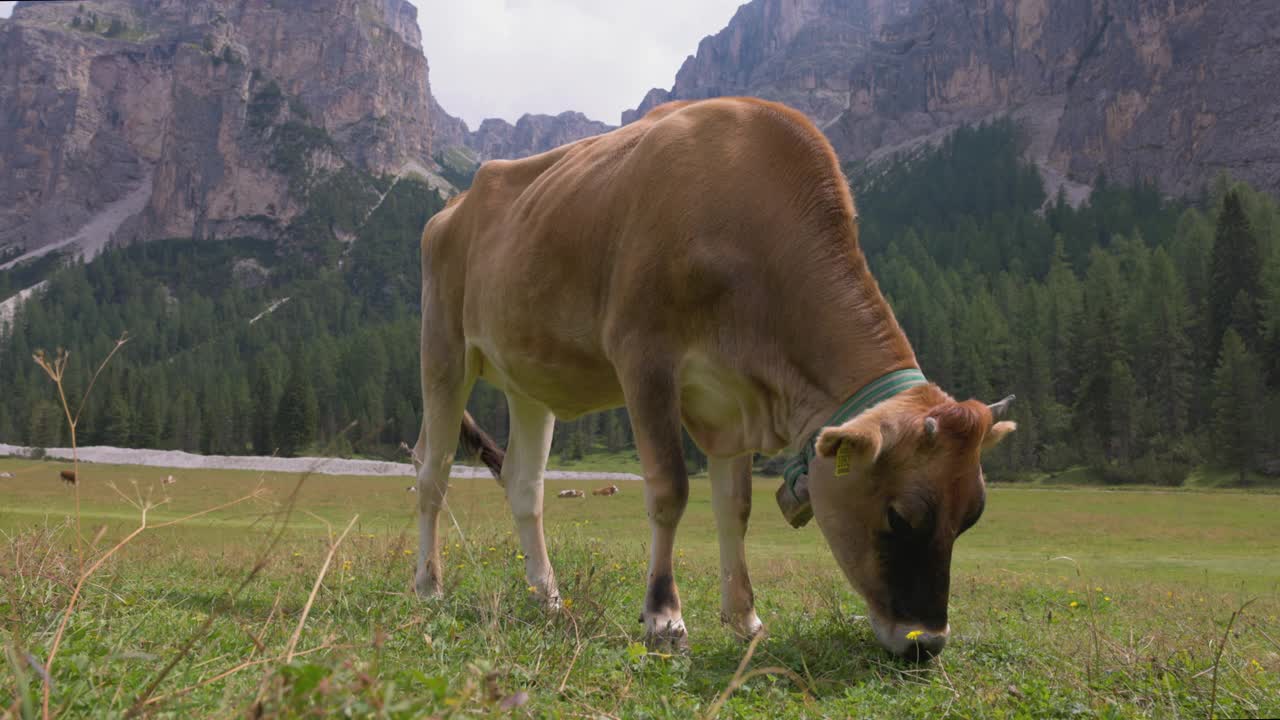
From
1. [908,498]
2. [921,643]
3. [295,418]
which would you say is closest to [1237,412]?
[921,643]

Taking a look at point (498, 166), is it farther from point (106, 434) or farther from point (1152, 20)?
point (1152, 20)

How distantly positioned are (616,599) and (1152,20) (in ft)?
499

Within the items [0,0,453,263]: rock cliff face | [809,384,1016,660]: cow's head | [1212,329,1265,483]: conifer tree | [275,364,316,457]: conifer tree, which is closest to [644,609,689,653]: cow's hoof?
[809,384,1016,660]: cow's head

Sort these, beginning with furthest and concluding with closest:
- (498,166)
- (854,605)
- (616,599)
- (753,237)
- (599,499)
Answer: (599,499) → (498,166) → (854,605) → (616,599) → (753,237)

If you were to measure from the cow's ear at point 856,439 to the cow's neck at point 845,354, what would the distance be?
1.42 feet

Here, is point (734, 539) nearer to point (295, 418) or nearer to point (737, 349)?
point (737, 349)

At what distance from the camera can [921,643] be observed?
3.50m

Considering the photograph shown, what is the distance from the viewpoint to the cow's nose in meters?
3.49

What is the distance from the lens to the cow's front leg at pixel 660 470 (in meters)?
4.26

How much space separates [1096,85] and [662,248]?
500 ft

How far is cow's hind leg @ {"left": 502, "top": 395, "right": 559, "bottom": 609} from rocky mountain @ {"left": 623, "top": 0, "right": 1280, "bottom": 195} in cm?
13100

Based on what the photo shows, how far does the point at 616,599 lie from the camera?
523 centimetres

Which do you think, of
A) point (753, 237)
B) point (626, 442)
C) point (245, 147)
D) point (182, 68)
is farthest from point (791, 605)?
point (182, 68)

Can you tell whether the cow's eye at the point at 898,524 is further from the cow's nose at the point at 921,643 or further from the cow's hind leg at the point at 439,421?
the cow's hind leg at the point at 439,421
